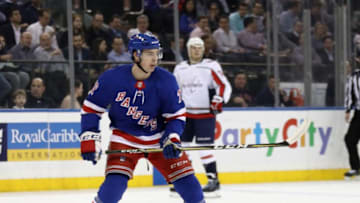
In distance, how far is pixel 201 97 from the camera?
6.11 metres

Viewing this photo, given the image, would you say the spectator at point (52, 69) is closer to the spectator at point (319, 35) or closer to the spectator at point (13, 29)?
the spectator at point (13, 29)

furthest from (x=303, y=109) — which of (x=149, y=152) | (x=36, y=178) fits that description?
(x=149, y=152)

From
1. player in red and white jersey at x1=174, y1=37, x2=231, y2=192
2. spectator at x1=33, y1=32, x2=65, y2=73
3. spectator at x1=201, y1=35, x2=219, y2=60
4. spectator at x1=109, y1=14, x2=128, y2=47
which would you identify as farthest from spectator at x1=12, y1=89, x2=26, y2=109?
spectator at x1=201, y1=35, x2=219, y2=60

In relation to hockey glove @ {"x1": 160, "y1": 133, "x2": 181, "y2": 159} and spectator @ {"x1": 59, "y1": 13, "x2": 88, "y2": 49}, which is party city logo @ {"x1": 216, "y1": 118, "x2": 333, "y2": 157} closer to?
spectator @ {"x1": 59, "y1": 13, "x2": 88, "y2": 49}

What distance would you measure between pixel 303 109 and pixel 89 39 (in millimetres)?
2430

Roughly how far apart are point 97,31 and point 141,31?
21.3 inches

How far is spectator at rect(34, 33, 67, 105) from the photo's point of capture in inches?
267

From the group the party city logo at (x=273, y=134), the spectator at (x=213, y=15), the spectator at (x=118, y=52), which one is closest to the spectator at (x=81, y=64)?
the spectator at (x=118, y=52)

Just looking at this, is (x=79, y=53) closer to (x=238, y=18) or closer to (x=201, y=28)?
(x=201, y=28)

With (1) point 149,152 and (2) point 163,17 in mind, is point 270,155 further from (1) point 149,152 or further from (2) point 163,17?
(1) point 149,152

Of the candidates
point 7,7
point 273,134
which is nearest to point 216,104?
point 273,134

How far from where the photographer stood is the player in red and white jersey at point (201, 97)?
6078 millimetres

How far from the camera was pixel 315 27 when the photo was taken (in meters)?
7.94

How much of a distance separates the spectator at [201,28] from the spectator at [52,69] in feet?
5.22
